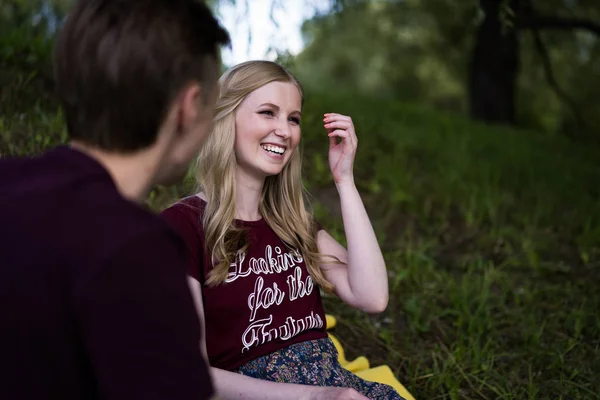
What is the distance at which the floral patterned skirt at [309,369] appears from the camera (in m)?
2.15

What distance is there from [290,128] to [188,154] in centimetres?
96

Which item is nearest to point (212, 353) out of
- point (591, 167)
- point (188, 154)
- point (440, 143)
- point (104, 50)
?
point (188, 154)

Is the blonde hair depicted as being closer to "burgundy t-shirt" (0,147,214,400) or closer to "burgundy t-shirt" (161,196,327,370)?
"burgundy t-shirt" (161,196,327,370)

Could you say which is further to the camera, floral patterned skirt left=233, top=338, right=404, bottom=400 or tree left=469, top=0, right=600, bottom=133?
tree left=469, top=0, right=600, bottom=133

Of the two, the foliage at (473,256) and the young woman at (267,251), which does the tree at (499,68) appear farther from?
the young woman at (267,251)

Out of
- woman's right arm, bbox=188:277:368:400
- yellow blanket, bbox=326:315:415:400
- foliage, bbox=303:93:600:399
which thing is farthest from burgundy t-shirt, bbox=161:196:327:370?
foliage, bbox=303:93:600:399

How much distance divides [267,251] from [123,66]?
4.00 ft

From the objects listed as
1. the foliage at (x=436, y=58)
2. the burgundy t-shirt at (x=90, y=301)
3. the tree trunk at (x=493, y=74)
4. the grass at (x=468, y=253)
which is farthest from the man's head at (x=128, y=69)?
the tree trunk at (x=493, y=74)

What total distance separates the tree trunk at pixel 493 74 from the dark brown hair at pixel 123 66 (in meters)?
7.59

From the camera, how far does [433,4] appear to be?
10.8 metres

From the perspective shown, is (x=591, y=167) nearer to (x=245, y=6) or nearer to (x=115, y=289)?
(x=245, y=6)

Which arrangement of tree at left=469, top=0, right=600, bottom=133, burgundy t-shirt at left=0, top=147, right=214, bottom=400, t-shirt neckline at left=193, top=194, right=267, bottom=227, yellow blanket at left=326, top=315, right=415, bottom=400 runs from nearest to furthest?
burgundy t-shirt at left=0, top=147, right=214, bottom=400 → t-shirt neckline at left=193, top=194, right=267, bottom=227 → yellow blanket at left=326, top=315, right=415, bottom=400 → tree at left=469, top=0, right=600, bottom=133

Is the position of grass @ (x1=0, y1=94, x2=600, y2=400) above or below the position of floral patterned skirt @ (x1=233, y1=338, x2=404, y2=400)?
below

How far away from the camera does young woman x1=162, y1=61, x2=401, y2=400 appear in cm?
215
